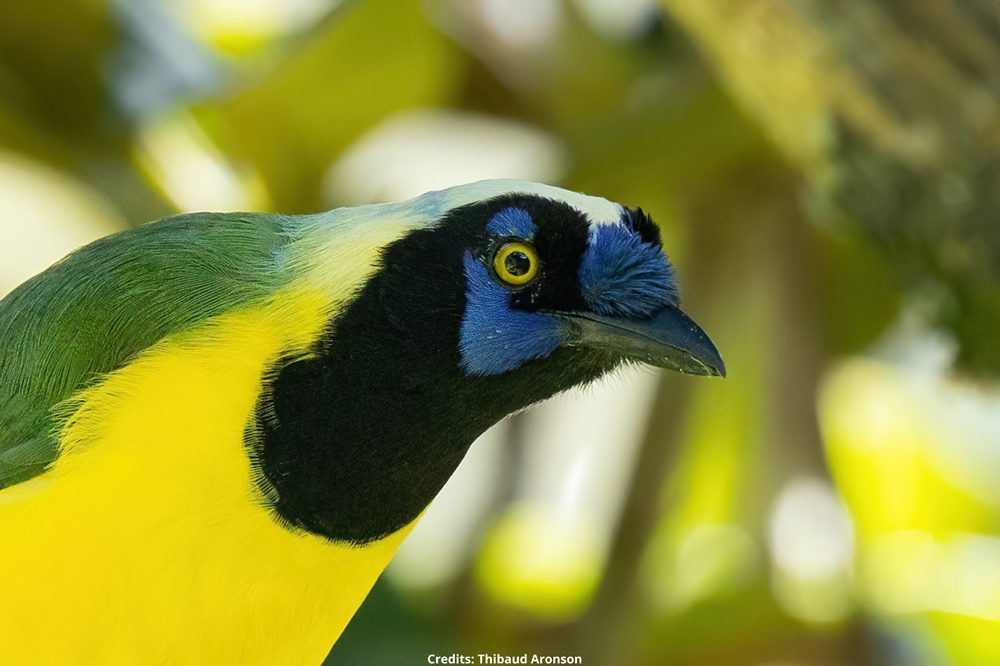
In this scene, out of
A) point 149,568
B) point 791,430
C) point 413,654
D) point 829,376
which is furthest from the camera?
point 829,376

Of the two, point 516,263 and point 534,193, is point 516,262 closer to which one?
point 516,263

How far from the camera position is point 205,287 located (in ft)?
7.54

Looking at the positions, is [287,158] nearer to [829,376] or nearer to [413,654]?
[413,654]

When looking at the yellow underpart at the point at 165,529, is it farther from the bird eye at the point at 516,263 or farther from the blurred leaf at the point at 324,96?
the blurred leaf at the point at 324,96

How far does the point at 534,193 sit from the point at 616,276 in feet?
0.67

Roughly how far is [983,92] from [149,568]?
8.52 ft

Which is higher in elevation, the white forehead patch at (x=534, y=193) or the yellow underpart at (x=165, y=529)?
the white forehead patch at (x=534, y=193)

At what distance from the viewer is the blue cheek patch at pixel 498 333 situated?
7.15 feet

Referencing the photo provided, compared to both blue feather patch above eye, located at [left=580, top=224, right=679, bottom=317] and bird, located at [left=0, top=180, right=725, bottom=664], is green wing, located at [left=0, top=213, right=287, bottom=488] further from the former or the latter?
blue feather patch above eye, located at [left=580, top=224, right=679, bottom=317]

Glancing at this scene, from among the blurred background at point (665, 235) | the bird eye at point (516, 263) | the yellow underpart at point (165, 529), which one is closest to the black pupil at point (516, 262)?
the bird eye at point (516, 263)

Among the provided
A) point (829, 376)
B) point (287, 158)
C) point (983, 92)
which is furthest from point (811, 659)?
point (287, 158)

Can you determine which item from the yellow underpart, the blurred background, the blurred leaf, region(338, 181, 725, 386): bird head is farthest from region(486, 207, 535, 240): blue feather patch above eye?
the blurred leaf

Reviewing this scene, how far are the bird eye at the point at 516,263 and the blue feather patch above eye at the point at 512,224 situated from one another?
0.02 metres

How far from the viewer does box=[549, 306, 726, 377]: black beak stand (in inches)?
85.4
